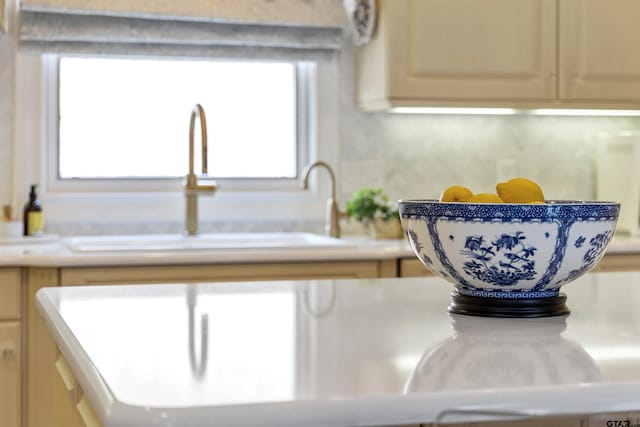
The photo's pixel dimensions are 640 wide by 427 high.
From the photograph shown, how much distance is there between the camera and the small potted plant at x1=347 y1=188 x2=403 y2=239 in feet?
10.3

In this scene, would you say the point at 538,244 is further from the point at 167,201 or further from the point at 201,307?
the point at 167,201

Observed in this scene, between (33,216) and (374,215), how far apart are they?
110 cm

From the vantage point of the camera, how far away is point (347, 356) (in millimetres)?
981

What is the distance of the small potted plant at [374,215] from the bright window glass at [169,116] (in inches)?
15.0

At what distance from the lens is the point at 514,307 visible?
1.27 m

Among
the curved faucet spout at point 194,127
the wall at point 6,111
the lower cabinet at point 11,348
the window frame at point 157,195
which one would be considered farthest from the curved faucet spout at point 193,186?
the lower cabinet at point 11,348

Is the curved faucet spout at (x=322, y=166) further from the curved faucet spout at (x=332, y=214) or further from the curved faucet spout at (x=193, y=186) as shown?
the curved faucet spout at (x=193, y=186)

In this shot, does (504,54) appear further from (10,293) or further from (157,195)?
A: (10,293)

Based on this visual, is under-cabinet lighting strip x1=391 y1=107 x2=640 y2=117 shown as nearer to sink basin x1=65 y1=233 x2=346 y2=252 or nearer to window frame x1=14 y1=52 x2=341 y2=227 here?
window frame x1=14 y1=52 x2=341 y2=227

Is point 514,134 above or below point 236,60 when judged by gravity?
below

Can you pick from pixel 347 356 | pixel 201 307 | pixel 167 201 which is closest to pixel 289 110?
pixel 167 201

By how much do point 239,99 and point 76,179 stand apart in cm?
64

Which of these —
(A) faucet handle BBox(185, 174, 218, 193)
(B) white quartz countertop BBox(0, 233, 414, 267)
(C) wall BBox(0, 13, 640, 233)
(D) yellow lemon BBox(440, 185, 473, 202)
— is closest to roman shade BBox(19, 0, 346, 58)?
(C) wall BBox(0, 13, 640, 233)

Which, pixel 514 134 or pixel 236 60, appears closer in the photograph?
pixel 236 60
